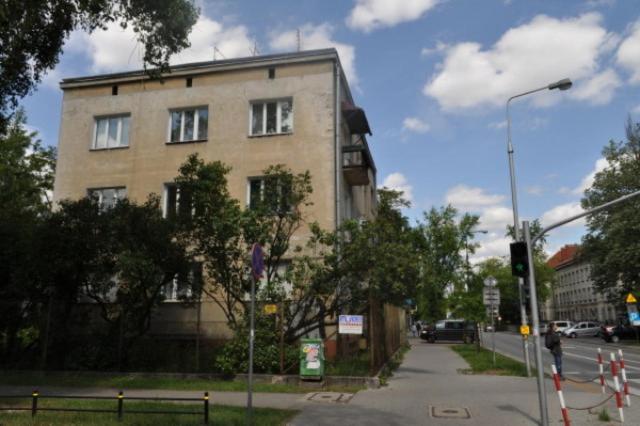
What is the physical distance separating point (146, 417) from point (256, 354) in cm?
586

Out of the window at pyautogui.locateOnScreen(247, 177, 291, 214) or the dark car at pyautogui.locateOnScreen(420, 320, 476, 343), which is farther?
the dark car at pyautogui.locateOnScreen(420, 320, 476, 343)

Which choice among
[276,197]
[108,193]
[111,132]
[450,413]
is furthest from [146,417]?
[111,132]

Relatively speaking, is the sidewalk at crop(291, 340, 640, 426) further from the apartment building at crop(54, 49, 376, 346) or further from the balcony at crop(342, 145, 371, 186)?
the balcony at crop(342, 145, 371, 186)

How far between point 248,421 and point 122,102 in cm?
1822

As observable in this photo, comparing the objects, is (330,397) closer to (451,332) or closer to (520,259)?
(520,259)

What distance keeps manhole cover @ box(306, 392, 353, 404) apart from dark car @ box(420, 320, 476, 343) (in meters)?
27.4

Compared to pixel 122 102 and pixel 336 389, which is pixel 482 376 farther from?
pixel 122 102

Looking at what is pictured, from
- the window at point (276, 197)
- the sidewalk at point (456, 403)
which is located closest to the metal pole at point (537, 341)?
the sidewalk at point (456, 403)

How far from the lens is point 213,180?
15.8 meters

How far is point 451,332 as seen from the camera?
39.3 m

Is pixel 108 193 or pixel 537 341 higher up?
pixel 108 193

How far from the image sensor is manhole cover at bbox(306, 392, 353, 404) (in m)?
11.6

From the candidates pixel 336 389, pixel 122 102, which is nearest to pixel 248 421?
pixel 336 389

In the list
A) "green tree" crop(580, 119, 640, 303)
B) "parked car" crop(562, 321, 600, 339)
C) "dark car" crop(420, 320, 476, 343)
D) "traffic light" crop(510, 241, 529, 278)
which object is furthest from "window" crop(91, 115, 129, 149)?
"parked car" crop(562, 321, 600, 339)
